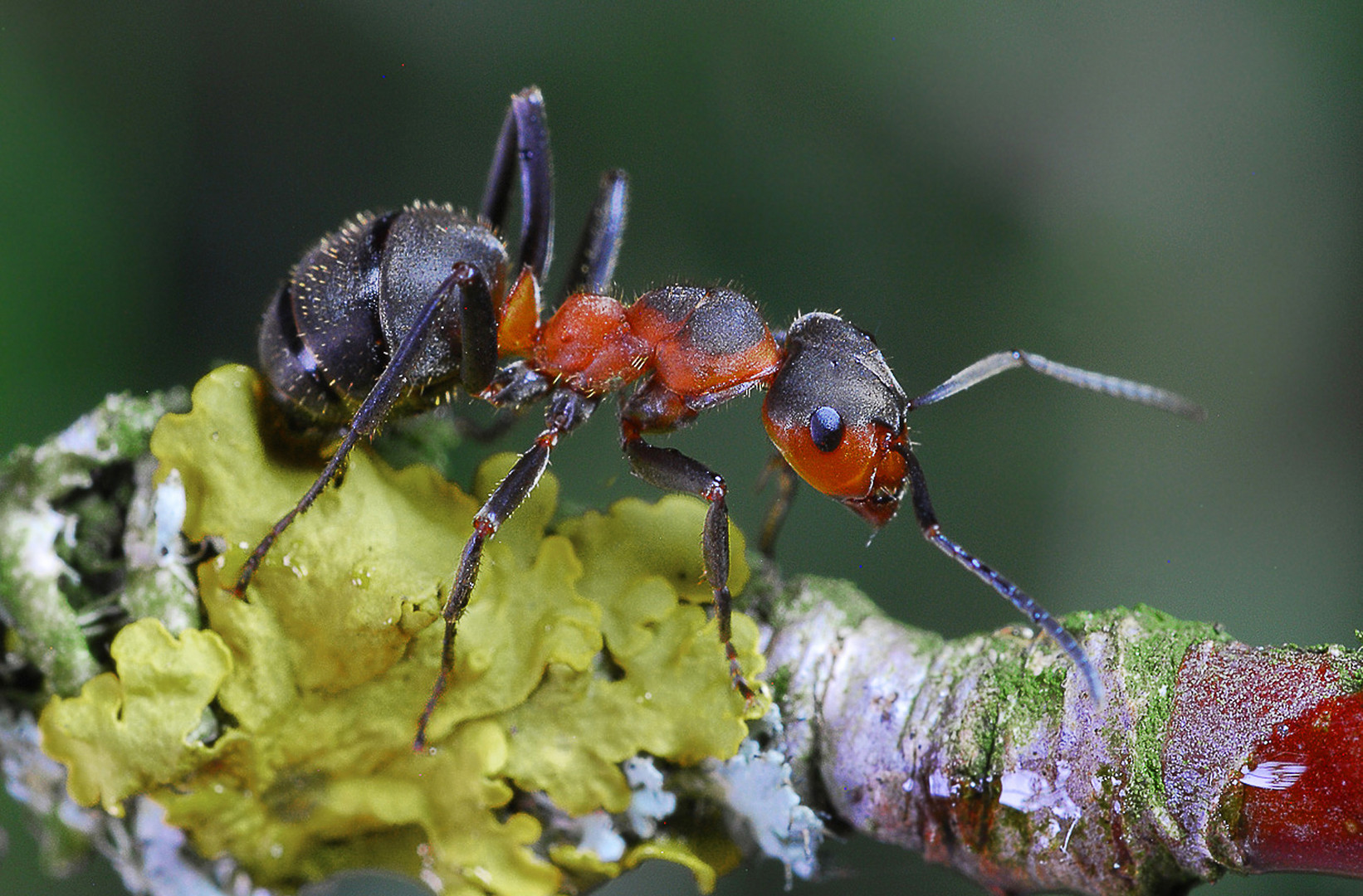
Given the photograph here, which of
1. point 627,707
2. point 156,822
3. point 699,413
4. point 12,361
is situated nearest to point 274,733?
point 156,822

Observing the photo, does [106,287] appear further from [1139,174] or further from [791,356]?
[1139,174]

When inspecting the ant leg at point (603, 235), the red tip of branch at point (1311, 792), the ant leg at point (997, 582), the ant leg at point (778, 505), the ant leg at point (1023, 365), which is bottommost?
the red tip of branch at point (1311, 792)

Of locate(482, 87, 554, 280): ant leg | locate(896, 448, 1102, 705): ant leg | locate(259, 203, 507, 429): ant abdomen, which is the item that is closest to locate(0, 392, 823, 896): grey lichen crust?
locate(259, 203, 507, 429): ant abdomen

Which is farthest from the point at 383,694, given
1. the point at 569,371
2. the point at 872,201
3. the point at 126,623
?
the point at 872,201

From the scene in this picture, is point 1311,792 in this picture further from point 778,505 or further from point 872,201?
point 872,201

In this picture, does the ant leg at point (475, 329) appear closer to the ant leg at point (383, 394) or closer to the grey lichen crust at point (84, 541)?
the ant leg at point (383, 394)

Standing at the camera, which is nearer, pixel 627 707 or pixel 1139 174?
pixel 627 707

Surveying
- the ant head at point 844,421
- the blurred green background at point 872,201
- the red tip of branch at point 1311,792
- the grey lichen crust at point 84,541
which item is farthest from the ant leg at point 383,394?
the red tip of branch at point 1311,792
